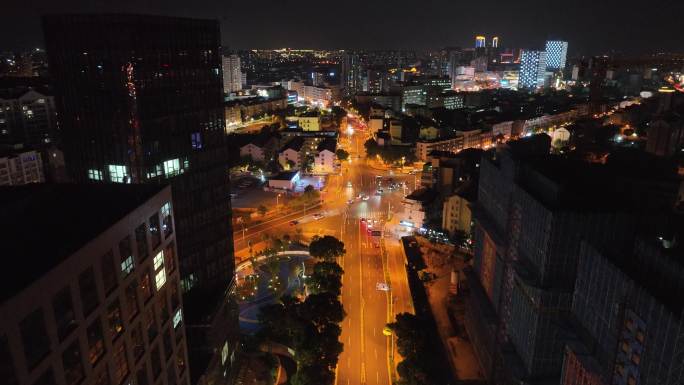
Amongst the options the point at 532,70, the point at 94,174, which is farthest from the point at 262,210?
the point at 532,70

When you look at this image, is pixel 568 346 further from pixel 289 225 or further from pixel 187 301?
pixel 289 225

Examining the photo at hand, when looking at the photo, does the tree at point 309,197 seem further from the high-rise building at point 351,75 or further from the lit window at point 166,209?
the high-rise building at point 351,75

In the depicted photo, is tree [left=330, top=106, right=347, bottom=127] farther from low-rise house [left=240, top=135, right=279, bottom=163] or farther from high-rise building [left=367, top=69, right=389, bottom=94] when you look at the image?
high-rise building [left=367, top=69, right=389, bottom=94]

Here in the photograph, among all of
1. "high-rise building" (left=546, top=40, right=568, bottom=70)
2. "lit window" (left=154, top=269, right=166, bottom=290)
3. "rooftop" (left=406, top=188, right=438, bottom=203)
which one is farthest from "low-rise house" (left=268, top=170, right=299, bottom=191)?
"high-rise building" (left=546, top=40, right=568, bottom=70)

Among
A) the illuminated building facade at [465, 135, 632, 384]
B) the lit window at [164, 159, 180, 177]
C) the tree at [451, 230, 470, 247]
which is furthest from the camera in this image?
the tree at [451, 230, 470, 247]

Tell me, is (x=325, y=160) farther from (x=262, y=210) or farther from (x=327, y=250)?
(x=327, y=250)

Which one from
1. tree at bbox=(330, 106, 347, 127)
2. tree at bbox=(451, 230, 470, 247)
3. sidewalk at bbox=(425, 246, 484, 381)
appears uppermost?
tree at bbox=(330, 106, 347, 127)
